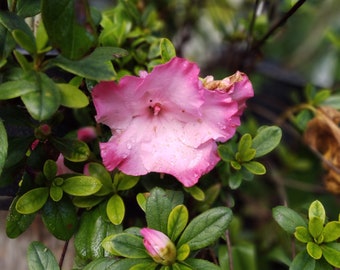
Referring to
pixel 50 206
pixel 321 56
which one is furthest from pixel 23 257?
pixel 321 56

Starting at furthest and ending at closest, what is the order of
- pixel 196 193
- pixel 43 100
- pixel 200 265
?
pixel 196 193 < pixel 200 265 < pixel 43 100

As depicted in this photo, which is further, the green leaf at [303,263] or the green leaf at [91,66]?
the green leaf at [303,263]

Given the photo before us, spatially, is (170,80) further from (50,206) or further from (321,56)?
(321,56)

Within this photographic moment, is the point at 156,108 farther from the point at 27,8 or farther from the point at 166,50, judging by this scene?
the point at 27,8

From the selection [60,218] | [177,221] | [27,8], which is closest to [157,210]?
[177,221]

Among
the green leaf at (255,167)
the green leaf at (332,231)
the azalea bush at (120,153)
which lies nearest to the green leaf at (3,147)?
the azalea bush at (120,153)

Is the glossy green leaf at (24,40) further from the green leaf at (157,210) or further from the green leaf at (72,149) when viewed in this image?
the green leaf at (157,210)

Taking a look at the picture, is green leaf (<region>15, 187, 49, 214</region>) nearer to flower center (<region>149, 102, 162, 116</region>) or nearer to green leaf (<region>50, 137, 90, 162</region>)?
green leaf (<region>50, 137, 90, 162</region>)
